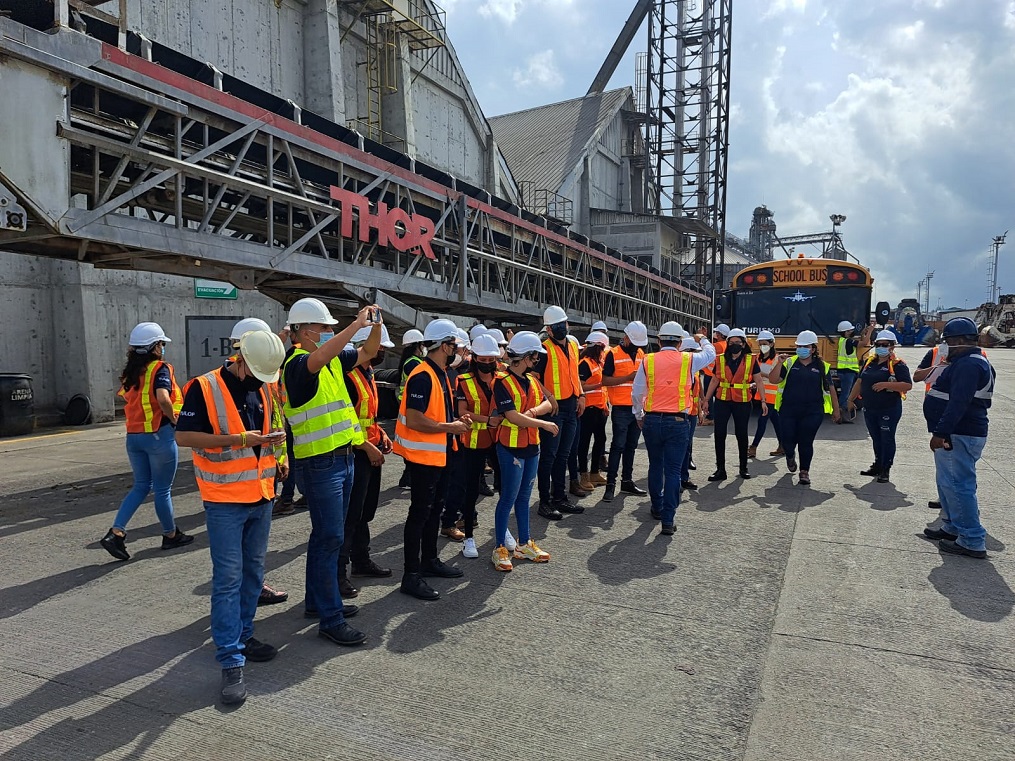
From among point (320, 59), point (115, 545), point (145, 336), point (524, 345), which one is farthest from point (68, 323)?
point (524, 345)

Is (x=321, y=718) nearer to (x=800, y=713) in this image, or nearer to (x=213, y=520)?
(x=213, y=520)

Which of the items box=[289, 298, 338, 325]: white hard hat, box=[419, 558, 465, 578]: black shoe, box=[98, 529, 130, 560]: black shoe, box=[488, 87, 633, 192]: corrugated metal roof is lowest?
box=[419, 558, 465, 578]: black shoe

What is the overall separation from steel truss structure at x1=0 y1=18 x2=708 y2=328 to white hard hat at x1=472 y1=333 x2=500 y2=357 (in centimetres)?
441

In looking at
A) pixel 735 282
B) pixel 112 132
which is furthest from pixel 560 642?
pixel 735 282

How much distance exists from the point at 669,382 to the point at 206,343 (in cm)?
1285

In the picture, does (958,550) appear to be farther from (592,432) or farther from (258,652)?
(258,652)

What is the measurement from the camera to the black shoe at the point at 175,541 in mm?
5484

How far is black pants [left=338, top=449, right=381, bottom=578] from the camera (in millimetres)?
4387

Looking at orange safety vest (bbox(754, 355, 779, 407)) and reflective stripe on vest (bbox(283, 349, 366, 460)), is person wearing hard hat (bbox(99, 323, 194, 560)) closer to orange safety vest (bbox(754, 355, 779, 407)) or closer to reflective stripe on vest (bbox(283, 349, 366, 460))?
reflective stripe on vest (bbox(283, 349, 366, 460))

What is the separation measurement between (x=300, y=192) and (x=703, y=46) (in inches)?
1219

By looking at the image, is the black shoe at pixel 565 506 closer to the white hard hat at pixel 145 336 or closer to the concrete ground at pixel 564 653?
the concrete ground at pixel 564 653

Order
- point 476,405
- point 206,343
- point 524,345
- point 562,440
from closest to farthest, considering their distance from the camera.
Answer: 1. point 524,345
2. point 476,405
3. point 562,440
4. point 206,343

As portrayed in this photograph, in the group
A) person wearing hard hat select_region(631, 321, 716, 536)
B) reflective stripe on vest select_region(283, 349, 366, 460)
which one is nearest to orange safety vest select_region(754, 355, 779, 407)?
person wearing hard hat select_region(631, 321, 716, 536)

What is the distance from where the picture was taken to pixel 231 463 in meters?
3.22
